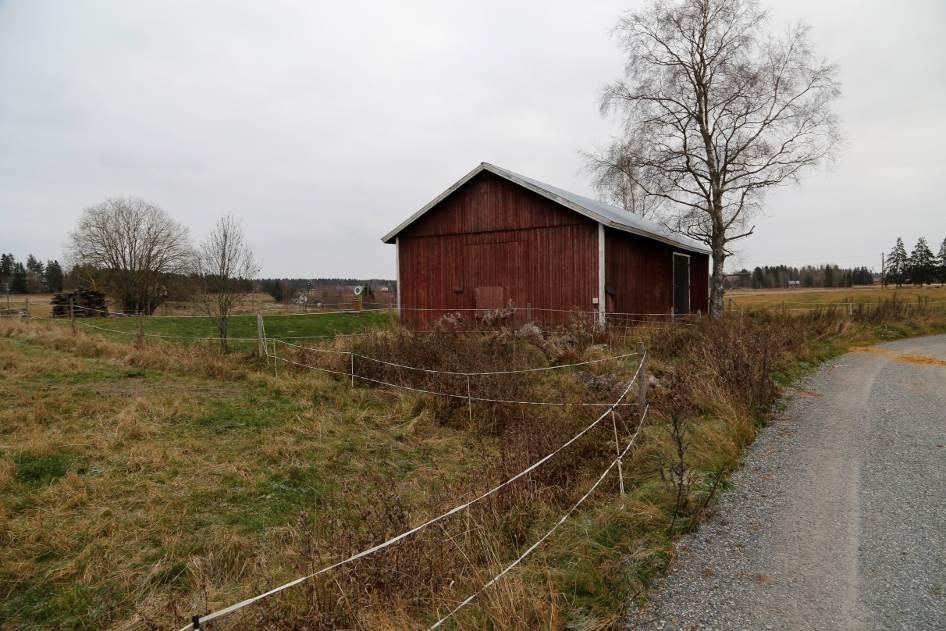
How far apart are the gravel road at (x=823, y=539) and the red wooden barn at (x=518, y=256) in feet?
25.4

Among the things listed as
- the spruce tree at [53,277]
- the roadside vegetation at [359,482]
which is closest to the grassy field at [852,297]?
the roadside vegetation at [359,482]

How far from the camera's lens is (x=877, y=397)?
322 inches

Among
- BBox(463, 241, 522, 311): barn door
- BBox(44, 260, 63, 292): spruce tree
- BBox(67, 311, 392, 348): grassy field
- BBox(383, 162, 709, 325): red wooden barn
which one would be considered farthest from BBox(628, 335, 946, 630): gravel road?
BBox(44, 260, 63, 292): spruce tree

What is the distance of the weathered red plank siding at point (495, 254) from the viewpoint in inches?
557

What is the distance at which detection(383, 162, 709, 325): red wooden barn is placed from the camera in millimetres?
14000

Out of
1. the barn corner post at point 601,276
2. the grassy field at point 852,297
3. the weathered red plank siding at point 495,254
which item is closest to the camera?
the barn corner post at point 601,276

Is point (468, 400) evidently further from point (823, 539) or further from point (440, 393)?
point (823, 539)

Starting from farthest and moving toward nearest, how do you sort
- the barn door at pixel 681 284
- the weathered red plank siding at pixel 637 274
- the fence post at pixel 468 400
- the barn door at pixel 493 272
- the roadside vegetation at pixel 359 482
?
1. the barn door at pixel 681 284
2. the barn door at pixel 493 272
3. the weathered red plank siding at pixel 637 274
4. the fence post at pixel 468 400
5. the roadside vegetation at pixel 359 482

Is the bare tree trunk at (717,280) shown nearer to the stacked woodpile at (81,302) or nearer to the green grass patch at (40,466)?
the green grass patch at (40,466)

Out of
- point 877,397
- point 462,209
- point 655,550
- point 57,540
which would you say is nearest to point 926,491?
point 655,550

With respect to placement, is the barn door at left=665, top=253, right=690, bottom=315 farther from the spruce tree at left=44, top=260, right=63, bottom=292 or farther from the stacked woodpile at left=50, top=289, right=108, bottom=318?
the spruce tree at left=44, top=260, right=63, bottom=292

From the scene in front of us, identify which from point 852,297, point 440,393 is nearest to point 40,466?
point 440,393

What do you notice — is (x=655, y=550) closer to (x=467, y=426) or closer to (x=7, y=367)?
(x=467, y=426)

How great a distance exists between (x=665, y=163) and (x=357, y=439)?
1579cm
